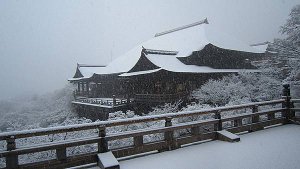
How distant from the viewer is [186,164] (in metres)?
5.18

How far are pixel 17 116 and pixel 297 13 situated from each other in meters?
33.7

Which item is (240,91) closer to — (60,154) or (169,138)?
(169,138)

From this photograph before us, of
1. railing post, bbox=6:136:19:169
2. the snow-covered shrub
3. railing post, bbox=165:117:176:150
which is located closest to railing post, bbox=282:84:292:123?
railing post, bbox=165:117:176:150

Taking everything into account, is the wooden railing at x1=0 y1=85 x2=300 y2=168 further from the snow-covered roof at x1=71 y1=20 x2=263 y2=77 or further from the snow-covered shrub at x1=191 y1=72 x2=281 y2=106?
the snow-covered roof at x1=71 y1=20 x2=263 y2=77

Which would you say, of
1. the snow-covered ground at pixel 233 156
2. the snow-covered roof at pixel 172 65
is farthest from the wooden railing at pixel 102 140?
A: the snow-covered roof at pixel 172 65

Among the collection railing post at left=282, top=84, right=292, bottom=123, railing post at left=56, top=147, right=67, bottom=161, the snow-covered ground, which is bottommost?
the snow-covered ground

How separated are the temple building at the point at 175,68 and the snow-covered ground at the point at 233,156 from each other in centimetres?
1285

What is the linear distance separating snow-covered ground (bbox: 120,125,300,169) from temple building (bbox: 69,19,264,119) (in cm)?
1285

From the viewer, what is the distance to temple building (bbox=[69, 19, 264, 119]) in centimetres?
2083

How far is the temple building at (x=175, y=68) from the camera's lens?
20.8 meters

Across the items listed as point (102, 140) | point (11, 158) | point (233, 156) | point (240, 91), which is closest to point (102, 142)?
point (102, 140)

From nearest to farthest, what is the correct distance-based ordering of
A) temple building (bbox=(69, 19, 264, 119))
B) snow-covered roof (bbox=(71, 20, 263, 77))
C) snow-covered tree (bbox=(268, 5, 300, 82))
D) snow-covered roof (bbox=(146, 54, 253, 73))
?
snow-covered tree (bbox=(268, 5, 300, 82)) < snow-covered roof (bbox=(146, 54, 253, 73)) < temple building (bbox=(69, 19, 264, 119)) < snow-covered roof (bbox=(71, 20, 263, 77))

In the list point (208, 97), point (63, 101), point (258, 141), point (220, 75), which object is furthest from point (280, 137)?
point (63, 101)

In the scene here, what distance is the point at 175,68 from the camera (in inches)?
819
